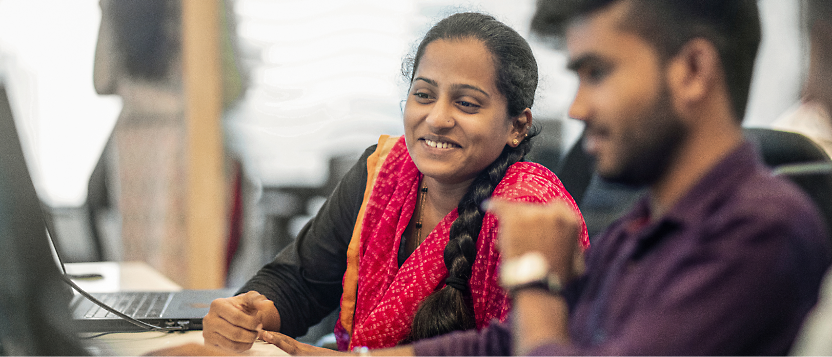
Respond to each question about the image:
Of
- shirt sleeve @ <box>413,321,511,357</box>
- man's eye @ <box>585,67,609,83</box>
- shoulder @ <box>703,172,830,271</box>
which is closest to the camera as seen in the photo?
shoulder @ <box>703,172,830,271</box>

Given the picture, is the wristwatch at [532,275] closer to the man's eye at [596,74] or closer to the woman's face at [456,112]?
the man's eye at [596,74]

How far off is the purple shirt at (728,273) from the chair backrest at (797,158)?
0.17m

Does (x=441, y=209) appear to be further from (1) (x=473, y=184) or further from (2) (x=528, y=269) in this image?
(2) (x=528, y=269)

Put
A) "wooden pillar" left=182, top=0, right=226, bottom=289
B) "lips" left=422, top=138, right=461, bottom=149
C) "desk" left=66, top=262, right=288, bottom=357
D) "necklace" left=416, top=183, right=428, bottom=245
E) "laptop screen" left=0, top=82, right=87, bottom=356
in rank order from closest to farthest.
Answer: "laptop screen" left=0, top=82, right=87, bottom=356, "desk" left=66, top=262, right=288, bottom=357, "lips" left=422, top=138, right=461, bottom=149, "necklace" left=416, top=183, right=428, bottom=245, "wooden pillar" left=182, top=0, right=226, bottom=289

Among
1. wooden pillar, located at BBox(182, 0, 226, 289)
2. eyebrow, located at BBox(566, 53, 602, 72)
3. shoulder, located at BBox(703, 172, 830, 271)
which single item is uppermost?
eyebrow, located at BBox(566, 53, 602, 72)

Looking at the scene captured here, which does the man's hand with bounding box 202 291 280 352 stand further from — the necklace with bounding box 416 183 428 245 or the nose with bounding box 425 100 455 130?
the nose with bounding box 425 100 455 130

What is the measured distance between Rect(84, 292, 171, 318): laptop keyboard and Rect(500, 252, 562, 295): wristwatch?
76cm

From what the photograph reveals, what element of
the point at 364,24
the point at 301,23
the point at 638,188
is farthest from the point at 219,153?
the point at 638,188

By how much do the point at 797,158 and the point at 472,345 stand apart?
1.54ft

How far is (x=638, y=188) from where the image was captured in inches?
21.0

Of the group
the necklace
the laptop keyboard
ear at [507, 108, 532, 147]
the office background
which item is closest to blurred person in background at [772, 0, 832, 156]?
ear at [507, 108, 532, 147]

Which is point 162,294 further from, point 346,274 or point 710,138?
point 710,138

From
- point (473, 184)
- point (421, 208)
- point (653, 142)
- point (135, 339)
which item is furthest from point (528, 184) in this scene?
point (135, 339)

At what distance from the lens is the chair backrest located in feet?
2.03
